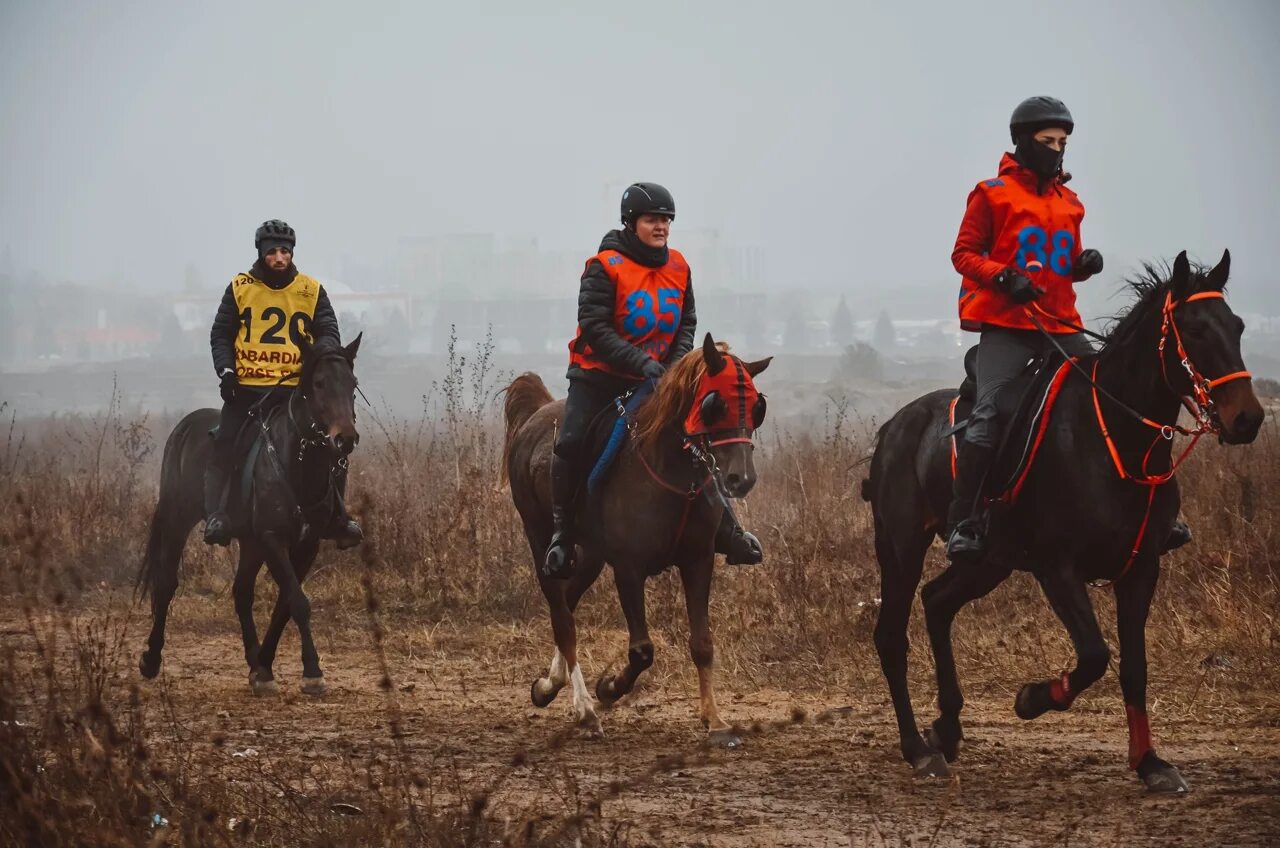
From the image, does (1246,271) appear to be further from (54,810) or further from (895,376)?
(54,810)

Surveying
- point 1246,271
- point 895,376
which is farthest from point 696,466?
point 1246,271

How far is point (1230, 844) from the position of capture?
600 cm

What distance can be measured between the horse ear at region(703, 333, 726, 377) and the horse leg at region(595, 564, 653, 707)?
122 centimetres

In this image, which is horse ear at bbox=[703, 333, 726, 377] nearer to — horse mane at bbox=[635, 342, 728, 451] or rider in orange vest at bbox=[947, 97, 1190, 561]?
horse mane at bbox=[635, 342, 728, 451]

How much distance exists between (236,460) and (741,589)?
4102 millimetres

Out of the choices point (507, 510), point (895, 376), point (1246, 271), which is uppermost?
point (1246, 271)

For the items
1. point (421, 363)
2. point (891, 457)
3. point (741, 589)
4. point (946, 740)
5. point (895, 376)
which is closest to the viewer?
point (946, 740)

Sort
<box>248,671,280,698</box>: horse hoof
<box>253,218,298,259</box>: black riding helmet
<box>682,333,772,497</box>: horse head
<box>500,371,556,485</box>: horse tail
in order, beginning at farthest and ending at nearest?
<box>253,218,298,259</box>: black riding helmet, <box>500,371,556,485</box>: horse tail, <box>248,671,280,698</box>: horse hoof, <box>682,333,772,497</box>: horse head

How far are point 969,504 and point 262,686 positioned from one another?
211 inches

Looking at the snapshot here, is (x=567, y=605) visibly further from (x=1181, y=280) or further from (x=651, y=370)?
(x=1181, y=280)

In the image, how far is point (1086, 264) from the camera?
7816 millimetres

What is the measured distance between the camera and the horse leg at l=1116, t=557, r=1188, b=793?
6957mm

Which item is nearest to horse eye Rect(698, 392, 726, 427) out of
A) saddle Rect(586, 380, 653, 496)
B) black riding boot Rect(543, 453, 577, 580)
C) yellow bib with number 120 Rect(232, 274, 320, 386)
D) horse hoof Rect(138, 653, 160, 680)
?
saddle Rect(586, 380, 653, 496)

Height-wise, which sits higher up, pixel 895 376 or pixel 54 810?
pixel 895 376
